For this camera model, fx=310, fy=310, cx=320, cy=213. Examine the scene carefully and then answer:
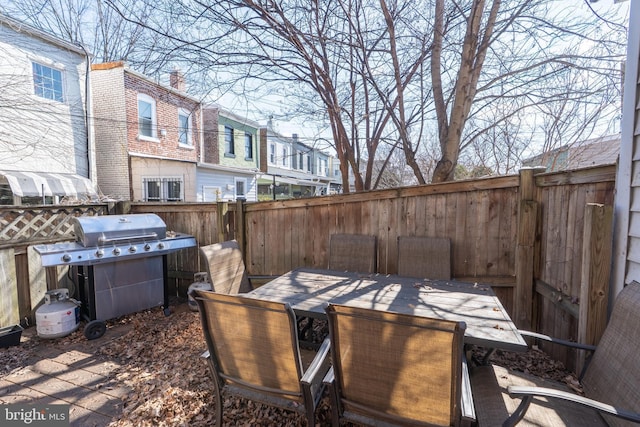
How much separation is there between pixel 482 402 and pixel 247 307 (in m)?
1.40

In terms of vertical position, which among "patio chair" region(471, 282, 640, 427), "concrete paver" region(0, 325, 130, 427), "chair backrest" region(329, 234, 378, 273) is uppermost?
"chair backrest" region(329, 234, 378, 273)

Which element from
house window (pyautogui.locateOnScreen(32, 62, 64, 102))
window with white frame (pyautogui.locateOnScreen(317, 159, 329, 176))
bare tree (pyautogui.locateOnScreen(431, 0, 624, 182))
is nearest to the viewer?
bare tree (pyautogui.locateOnScreen(431, 0, 624, 182))

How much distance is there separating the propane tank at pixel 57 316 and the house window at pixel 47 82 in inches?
248

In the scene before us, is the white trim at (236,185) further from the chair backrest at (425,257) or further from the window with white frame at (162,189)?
the chair backrest at (425,257)

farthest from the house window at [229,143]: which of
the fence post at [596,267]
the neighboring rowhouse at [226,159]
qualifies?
the fence post at [596,267]

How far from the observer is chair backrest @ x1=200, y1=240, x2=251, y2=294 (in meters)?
3.14

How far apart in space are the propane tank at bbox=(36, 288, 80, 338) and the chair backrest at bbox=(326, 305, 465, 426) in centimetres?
340

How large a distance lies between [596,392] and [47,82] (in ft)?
34.8

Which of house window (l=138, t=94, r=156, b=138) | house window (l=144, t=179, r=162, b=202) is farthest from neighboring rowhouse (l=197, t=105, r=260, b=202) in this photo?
house window (l=138, t=94, r=156, b=138)

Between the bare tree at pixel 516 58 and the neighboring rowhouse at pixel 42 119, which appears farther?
the neighboring rowhouse at pixel 42 119

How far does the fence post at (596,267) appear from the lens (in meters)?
1.93

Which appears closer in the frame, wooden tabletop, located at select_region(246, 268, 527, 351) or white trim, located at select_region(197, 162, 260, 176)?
wooden tabletop, located at select_region(246, 268, 527, 351)

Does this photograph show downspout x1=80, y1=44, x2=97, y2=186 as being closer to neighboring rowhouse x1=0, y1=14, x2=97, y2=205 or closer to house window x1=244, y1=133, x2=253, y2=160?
neighboring rowhouse x1=0, y1=14, x2=97, y2=205

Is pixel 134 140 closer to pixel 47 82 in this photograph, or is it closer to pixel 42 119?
pixel 42 119
